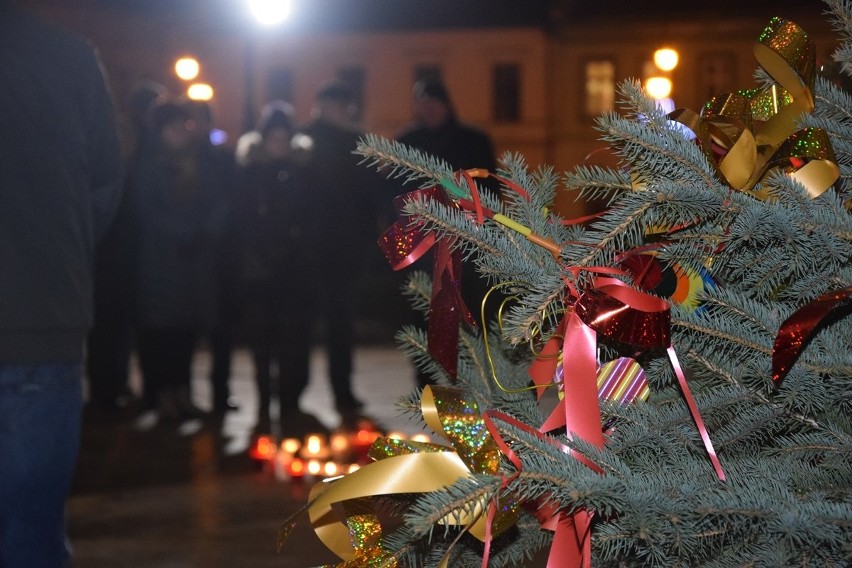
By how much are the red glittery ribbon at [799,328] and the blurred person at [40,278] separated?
6.77 feet

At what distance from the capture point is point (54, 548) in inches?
121

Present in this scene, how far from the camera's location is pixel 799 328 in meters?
1.49

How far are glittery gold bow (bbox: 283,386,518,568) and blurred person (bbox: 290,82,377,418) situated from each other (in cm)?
663

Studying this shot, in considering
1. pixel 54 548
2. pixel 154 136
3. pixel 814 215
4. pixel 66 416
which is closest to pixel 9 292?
pixel 66 416

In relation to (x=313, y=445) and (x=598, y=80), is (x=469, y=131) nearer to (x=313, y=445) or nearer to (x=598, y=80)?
(x=313, y=445)

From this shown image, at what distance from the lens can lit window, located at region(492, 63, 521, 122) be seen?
41.7 meters

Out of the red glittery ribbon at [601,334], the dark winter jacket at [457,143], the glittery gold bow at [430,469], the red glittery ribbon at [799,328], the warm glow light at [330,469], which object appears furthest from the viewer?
the dark winter jacket at [457,143]

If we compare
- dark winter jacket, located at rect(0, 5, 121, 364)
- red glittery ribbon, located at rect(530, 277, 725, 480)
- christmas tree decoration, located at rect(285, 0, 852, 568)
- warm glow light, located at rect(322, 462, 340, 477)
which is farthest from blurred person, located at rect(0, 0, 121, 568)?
warm glow light, located at rect(322, 462, 340, 477)

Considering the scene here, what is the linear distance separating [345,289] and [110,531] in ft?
13.2

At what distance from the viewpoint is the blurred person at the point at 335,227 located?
8.63 meters

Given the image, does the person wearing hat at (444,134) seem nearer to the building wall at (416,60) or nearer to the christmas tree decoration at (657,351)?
the christmas tree decoration at (657,351)

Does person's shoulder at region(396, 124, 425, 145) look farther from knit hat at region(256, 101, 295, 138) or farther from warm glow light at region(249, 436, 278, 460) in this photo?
warm glow light at region(249, 436, 278, 460)

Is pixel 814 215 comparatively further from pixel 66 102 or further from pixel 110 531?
pixel 110 531

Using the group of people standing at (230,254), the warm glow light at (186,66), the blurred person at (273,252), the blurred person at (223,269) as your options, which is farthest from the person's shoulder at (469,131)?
the warm glow light at (186,66)
